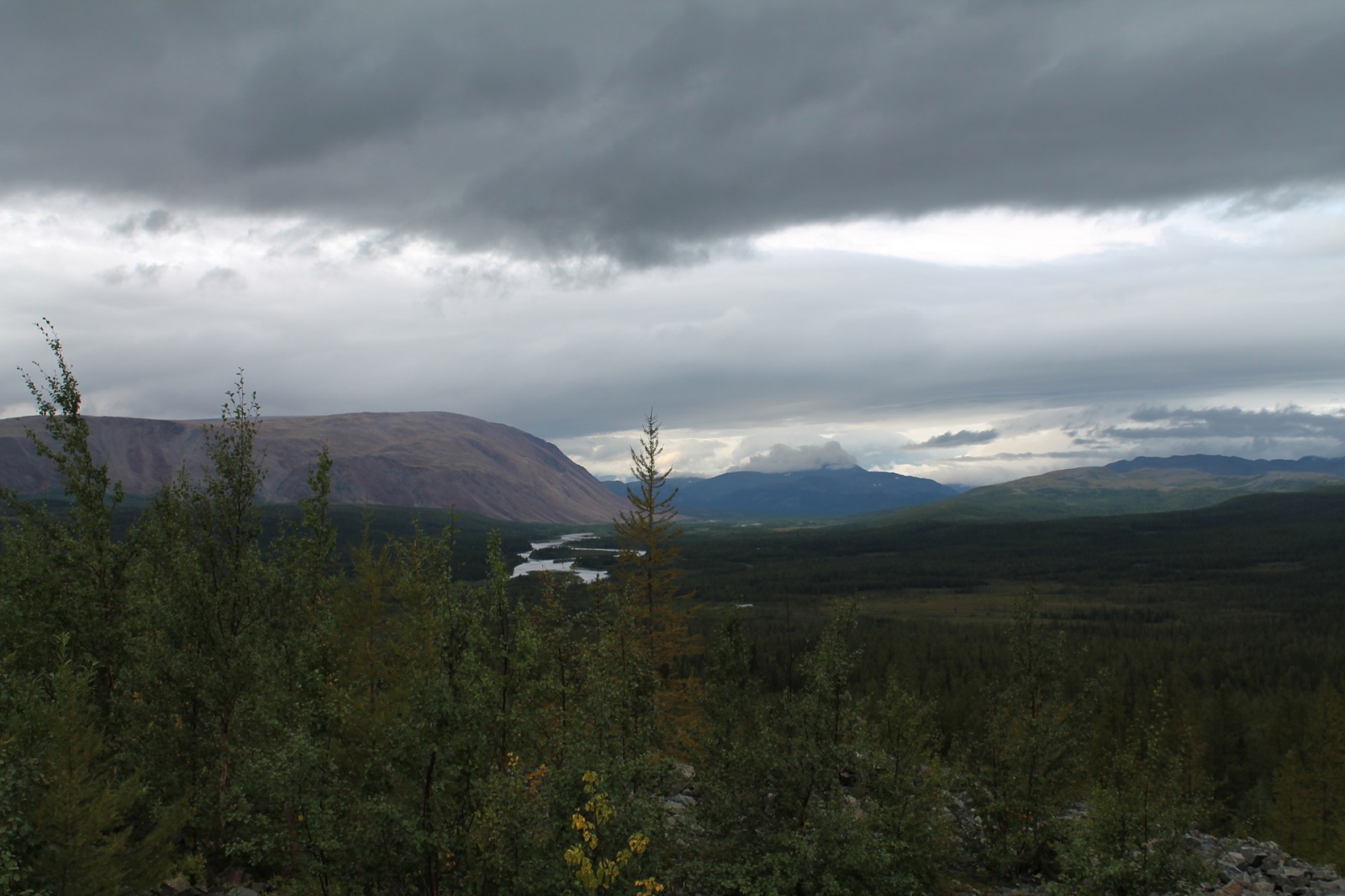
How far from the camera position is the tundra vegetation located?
50.1 feet

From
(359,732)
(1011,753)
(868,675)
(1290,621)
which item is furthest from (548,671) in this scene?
(1290,621)

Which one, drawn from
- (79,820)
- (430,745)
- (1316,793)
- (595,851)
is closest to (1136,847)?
(595,851)

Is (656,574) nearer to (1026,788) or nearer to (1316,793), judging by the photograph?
(1026,788)

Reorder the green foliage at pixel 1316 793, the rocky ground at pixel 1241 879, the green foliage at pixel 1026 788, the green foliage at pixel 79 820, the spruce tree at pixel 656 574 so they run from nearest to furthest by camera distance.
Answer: the green foliage at pixel 79 820 → the rocky ground at pixel 1241 879 → the green foliage at pixel 1026 788 → the spruce tree at pixel 656 574 → the green foliage at pixel 1316 793

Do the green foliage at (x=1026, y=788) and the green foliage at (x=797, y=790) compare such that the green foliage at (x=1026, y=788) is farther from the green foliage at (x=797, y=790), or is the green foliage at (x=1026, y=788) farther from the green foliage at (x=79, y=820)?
the green foliage at (x=79, y=820)

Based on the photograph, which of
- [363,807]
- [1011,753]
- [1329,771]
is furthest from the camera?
[1329,771]

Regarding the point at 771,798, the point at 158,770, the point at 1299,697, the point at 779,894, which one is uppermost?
the point at 158,770

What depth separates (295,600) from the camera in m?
23.2

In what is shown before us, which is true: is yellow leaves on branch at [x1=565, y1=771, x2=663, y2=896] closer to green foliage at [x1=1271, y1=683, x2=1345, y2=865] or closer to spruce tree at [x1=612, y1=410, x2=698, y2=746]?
spruce tree at [x1=612, y1=410, x2=698, y2=746]

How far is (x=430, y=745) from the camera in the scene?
14953 mm

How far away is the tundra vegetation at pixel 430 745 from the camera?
1527 cm

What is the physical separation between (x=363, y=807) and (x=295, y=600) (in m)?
10.4

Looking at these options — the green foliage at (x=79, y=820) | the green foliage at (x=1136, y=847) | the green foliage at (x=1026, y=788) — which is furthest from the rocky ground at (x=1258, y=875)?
the green foliage at (x=79, y=820)

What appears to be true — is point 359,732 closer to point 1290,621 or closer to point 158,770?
point 158,770
